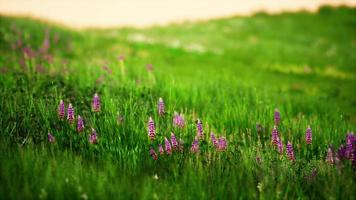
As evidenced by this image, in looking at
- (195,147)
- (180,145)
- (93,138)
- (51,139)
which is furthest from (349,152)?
(51,139)

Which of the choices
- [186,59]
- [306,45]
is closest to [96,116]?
[186,59]

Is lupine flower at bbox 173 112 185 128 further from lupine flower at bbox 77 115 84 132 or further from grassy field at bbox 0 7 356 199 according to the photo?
lupine flower at bbox 77 115 84 132

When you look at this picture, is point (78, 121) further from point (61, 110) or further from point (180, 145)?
point (180, 145)

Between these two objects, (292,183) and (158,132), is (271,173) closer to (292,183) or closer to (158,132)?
(292,183)

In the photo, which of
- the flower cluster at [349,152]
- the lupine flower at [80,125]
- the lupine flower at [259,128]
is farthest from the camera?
the lupine flower at [259,128]

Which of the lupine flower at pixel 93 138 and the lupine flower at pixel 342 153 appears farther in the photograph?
the lupine flower at pixel 93 138

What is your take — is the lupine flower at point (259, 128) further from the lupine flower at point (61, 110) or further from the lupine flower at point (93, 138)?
the lupine flower at point (61, 110)

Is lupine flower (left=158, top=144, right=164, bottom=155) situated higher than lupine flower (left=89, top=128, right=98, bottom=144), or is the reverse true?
lupine flower (left=89, top=128, right=98, bottom=144)

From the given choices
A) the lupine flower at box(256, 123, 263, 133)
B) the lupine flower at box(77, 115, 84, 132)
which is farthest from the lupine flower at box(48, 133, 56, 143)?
Answer: the lupine flower at box(256, 123, 263, 133)

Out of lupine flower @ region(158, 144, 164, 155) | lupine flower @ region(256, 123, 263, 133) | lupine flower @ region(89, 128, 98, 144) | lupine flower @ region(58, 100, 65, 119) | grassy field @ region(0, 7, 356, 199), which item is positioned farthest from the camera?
lupine flower @ region(256, 123, 263, 133)

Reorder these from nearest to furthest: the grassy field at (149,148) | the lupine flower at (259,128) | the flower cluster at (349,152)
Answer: the grassy field at (149,148) → the flower cluster at (349,152) → the lupine flower at (259,128)

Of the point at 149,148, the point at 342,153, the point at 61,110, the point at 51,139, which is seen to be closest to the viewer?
the point at 342,153

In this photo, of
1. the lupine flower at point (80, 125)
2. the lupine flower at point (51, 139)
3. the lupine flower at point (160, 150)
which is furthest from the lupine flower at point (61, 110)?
the lupine flower at point (160, 150)

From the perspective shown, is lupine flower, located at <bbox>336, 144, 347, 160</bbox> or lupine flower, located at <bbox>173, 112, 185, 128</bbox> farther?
lupine flower, located at <bbox>173, 112, 185, 128</bbox>
